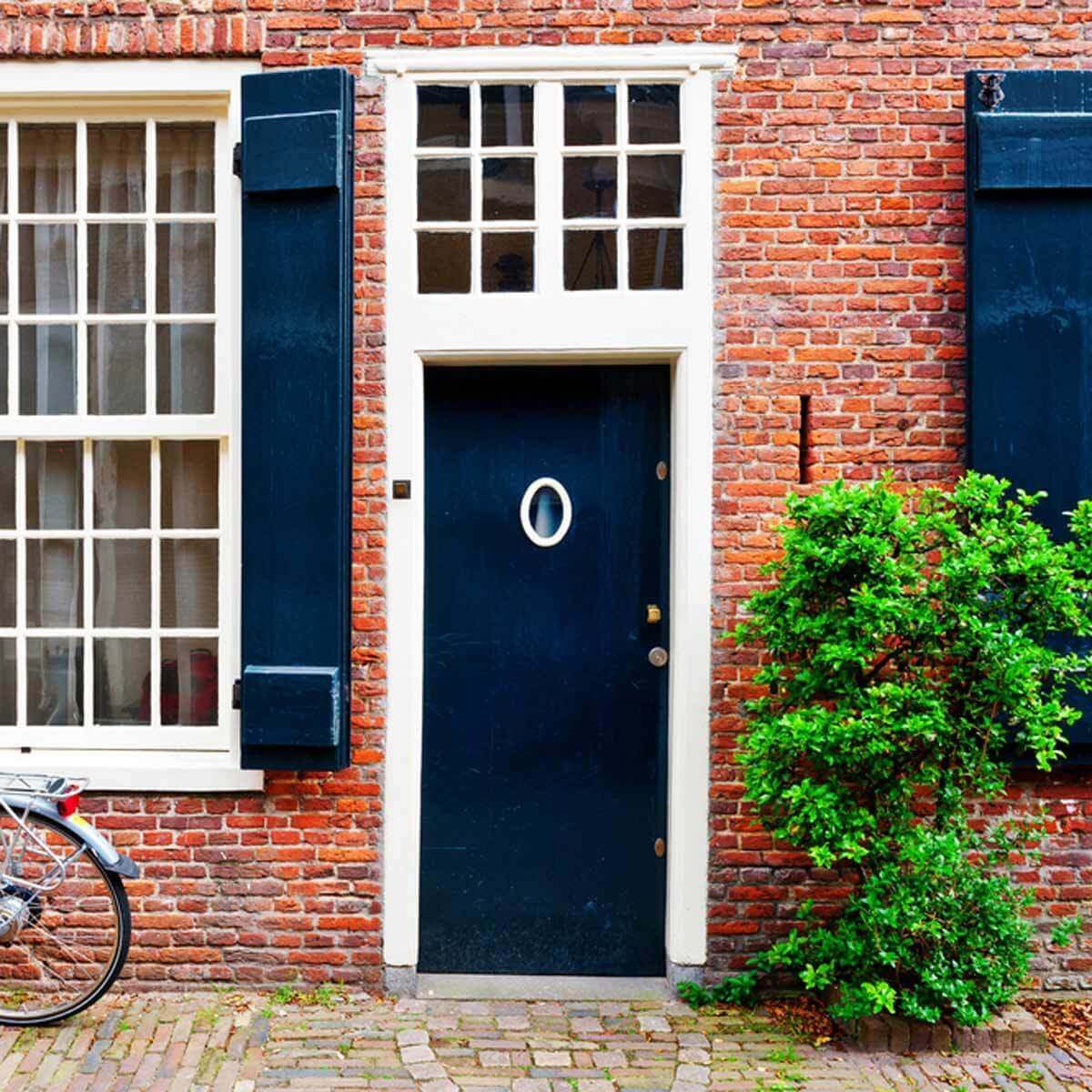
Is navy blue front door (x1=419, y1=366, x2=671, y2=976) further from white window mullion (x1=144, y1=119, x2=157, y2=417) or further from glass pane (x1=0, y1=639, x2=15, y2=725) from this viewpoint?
glass pane (x1=0, y1=639, x2=15, y2=725)

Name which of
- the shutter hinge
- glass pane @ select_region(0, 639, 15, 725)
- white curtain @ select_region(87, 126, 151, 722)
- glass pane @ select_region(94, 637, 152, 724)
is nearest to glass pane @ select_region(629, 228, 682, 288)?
the shutter hinge

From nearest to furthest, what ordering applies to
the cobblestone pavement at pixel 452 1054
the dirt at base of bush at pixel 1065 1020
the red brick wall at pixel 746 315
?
the cobblestone pavement at pixel 452 1054 → the dirt at base of bush at pixel 1065 1020 → the red brick wall at pixel 746 315

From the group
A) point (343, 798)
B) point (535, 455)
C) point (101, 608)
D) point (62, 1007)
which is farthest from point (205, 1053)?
point (535, 455)

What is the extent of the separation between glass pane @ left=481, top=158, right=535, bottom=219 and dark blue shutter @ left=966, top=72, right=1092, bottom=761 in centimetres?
180

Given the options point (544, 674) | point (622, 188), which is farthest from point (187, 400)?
point (622, 188)

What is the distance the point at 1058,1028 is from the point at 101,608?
4.25 meters

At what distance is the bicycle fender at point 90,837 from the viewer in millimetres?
4484

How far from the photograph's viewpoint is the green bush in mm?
4285

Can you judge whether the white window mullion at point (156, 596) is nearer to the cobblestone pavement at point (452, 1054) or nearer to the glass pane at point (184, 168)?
the glass pane at point (184, 168)

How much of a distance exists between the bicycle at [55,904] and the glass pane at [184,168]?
2.45 metres

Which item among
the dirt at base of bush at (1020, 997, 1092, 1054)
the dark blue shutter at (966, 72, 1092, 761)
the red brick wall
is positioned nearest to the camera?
the dirt at base of bush at (1020, 997, 1092, 1054)

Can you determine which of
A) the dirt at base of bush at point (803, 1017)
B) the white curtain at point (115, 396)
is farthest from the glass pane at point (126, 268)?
the dirt at base of bush at point (803, 1017)

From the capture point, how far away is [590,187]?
4.97 m

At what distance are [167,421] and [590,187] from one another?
6.72 ft
